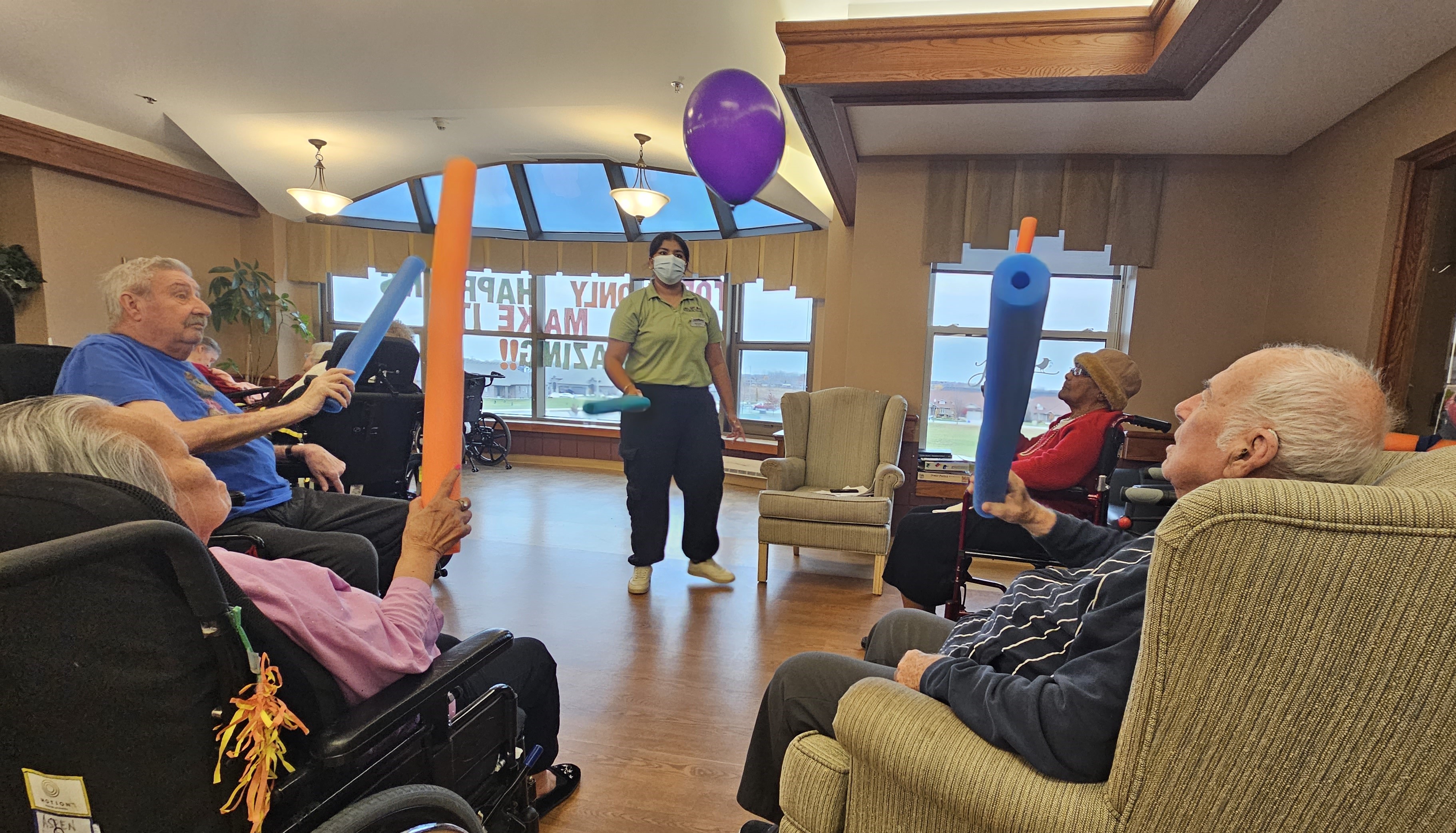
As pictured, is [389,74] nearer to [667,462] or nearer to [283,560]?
[667,462]

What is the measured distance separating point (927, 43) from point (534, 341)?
523cm

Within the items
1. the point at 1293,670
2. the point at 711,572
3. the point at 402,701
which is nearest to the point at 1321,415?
the point at 1293,670

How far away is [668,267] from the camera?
2629 millimetres

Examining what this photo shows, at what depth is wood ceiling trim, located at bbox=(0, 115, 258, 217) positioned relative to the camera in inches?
184

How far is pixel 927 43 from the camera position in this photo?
2549 millimetres

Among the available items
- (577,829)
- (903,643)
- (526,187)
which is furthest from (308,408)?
(526,187)

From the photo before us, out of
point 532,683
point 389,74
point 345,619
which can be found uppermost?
point 389,74

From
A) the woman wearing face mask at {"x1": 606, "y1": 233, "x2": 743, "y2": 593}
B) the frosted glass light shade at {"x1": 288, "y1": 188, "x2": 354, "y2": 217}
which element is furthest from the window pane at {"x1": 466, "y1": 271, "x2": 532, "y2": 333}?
the woman wearing face mask at {"x1": 606, "y1": 233, "x2": 743, "y2": 593}

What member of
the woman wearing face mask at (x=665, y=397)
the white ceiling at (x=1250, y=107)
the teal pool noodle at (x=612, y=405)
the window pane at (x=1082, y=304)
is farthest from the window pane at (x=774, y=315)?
the teal pool noodle at (x=612, y=405)

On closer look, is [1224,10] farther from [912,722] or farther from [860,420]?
[912,722]

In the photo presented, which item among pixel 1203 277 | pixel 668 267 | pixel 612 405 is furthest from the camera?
pixel 1203 277

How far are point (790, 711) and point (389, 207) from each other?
7316 mm

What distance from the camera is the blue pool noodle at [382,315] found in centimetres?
90

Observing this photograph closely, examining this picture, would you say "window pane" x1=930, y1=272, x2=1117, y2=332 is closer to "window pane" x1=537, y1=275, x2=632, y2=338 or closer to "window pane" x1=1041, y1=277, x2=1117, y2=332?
"window pane" x1=1041, y1=277, x2=1117, y2=332
